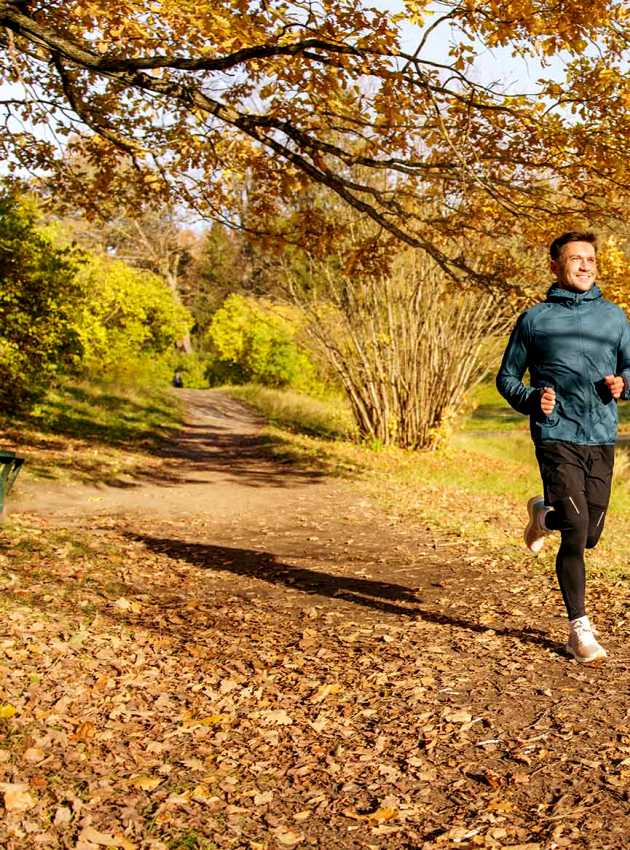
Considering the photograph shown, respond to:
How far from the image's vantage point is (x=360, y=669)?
15.1ft

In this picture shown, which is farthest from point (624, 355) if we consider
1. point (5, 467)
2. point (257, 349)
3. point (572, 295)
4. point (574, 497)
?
point (257, 349)

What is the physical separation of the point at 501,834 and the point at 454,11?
17.1 feet

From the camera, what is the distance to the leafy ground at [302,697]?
3029 millimetres

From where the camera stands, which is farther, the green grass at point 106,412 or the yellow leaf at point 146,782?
the green grass at point 106,412

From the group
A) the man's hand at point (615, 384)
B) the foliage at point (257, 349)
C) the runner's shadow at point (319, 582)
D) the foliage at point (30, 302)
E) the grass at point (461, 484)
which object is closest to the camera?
the man's hand at point (615, 384)

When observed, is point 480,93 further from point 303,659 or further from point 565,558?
point 303,659

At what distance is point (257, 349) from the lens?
41250mm

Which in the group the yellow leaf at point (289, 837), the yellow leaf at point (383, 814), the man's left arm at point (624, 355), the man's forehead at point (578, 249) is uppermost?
the man's forehead at point (578, 249)

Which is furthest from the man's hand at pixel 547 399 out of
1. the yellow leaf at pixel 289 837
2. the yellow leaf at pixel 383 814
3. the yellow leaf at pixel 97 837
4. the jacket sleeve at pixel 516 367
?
the yellow leaf at pixel 97 837

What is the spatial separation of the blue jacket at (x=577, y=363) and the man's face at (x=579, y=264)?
6 cm

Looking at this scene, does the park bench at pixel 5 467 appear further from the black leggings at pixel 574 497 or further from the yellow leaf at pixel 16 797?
the black leggings at pixel 574 497

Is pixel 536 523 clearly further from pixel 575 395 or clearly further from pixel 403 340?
pixel 403 340

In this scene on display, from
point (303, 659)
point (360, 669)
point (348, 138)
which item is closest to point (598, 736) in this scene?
point (360, 669)

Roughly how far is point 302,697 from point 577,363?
2.07m
